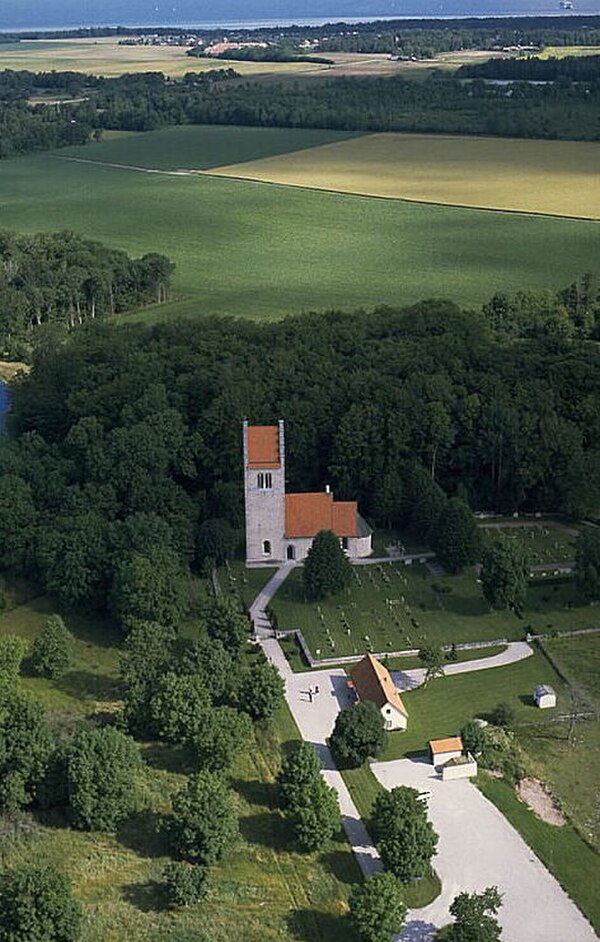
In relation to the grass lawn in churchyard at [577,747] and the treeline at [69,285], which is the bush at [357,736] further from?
the treeline at [69,285]

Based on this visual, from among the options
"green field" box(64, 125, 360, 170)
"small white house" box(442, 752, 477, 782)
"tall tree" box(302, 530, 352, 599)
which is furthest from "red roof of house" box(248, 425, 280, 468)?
"green field" box(64, 125, 360, 170)

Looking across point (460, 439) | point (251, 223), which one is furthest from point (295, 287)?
point (460, 439)

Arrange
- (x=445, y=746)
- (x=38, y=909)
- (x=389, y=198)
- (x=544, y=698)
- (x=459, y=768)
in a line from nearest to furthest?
(x=38, y=909), (x=459, y=768), (x=445, y=746), (x=544, y=698), (x=389, y=198)

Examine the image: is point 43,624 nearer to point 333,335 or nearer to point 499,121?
point 333,335

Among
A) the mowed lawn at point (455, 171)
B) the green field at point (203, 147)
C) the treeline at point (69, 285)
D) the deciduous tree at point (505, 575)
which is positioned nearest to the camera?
the deciduous tree at point (505, 575)

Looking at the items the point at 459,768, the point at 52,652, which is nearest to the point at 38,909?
the point at 52,652

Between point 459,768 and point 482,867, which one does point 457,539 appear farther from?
point 482,867

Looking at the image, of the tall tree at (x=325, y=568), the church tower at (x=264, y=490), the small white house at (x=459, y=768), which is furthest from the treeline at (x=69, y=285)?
the small white house at (x=459, y=768)
